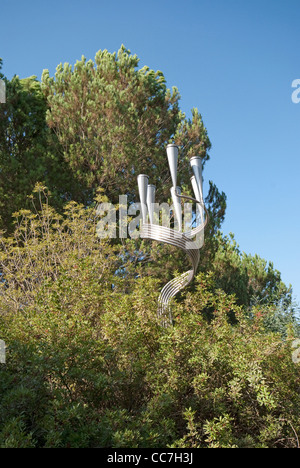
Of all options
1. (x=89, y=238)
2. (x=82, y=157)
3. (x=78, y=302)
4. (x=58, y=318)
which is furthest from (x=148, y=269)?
(x=58, y=318)

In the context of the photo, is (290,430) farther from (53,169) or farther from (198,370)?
(53,169)

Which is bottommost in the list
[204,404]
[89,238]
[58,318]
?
[204,404]

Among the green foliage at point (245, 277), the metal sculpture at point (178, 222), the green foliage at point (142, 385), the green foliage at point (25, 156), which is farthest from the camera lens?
the green foliage at point (245, 277)

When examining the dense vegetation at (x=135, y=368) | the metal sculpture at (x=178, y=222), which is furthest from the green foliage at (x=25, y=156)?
the metal sculpture at (x=178, y=222)

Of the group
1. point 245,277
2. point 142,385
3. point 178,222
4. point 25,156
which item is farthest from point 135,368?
point 245,277

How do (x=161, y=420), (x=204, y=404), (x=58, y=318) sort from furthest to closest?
(x=58, y=318) → (x=204, y=404) → (x=161, y=420)

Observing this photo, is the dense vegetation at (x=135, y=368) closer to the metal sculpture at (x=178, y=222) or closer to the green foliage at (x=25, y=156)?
the metal sculpture at (x=178, y=222)

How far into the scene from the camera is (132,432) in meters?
2.58

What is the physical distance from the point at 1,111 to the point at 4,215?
259 centimetres

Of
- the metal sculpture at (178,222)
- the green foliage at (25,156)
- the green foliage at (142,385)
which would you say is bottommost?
the green foliage at (142,385)

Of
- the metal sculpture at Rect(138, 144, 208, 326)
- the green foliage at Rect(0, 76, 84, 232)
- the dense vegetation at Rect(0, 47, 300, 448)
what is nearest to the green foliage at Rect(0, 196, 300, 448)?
the dense vegetation at Rect(0, 47, 300, 448)

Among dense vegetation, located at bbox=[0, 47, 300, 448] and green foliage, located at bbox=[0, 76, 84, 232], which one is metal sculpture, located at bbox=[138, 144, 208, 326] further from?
green foliage, located at bbox=[0, 76, 84, 232]

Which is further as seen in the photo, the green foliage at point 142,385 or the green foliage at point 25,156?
the green foliage at point 25,156

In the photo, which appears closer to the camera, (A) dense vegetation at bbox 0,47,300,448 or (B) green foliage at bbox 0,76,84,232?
(A) dense vegetation at bbox 0,47,300,448
